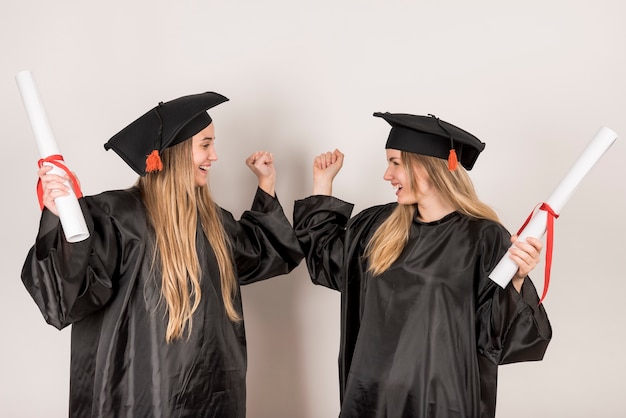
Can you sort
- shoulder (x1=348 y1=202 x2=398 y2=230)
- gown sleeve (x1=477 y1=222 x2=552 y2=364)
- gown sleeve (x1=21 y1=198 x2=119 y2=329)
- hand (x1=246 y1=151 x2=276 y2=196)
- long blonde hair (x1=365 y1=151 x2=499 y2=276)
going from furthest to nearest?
1. hand (x1=246 y1=151 x2=276 y2=196)
2. shoulder (x1=348 y1=202 x2=398 y2=230)
3. long blonde hair (x1=365 y1=151 x2=499 y2=276)
4. gown sleeve (x1=477 y1=222 x2=552 y2=364)
5. gown sleeve (x1=21 y1=198 x2=119 y2=329)

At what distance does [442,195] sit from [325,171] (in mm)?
606

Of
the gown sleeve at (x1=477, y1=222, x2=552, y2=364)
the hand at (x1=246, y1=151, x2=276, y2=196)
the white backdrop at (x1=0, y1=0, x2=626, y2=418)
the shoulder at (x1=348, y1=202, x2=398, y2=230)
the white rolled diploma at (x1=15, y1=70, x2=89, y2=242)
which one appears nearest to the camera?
the white rolled diploma at (x1=15, y1=70, x2=89, y2=242)

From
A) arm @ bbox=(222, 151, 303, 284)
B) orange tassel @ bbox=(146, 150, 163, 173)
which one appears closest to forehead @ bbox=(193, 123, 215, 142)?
orange tassel @ bbox=(146, 150, 163, 173)

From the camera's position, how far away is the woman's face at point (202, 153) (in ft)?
10.00

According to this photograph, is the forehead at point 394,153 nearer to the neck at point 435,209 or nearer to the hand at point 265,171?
the neck at point 435,209

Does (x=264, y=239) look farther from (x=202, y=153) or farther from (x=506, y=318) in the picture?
(x=506, y=318)

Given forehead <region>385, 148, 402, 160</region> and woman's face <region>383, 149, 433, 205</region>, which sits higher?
forehead <region>385, 148, 402, 160</region>

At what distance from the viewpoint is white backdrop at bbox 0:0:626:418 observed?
13.0ft

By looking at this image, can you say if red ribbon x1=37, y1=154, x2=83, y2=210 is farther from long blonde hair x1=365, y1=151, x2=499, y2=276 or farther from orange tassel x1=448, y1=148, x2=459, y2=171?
orange tassel x1=448, y1=148, x2=459, y2=171

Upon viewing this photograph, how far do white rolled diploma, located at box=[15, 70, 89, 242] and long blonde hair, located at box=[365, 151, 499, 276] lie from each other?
3.75ft

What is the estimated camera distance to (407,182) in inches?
120

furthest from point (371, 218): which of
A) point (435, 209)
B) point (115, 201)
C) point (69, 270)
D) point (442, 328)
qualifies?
point (69, 270)

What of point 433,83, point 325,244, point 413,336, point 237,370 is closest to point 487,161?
point 433,83

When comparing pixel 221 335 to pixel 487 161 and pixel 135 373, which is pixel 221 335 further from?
pixel 487 161
